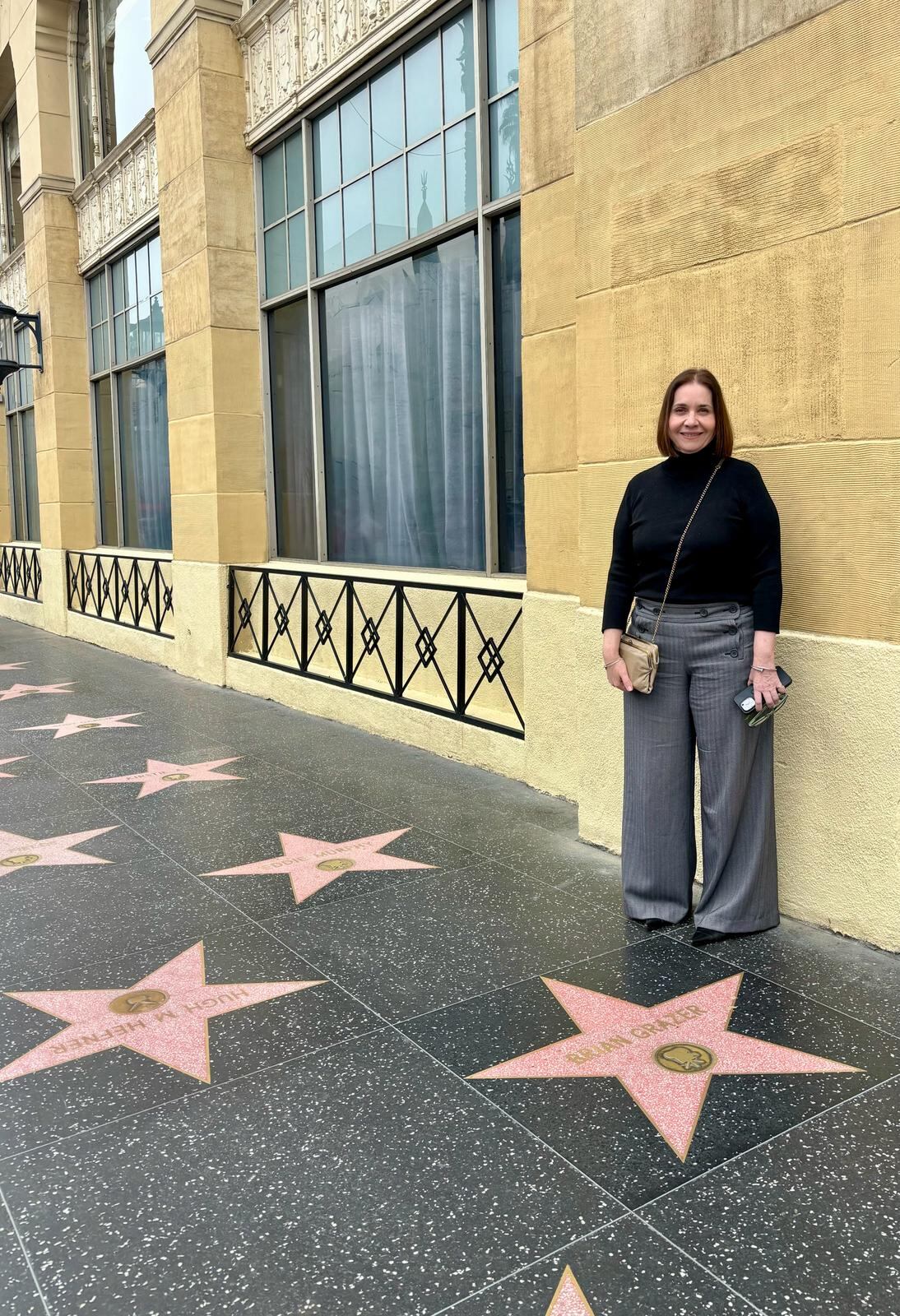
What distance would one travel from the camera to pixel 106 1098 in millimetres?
3197

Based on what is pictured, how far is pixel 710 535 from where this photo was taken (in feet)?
13.2

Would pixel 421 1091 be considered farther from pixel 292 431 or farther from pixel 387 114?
pixel 292 431

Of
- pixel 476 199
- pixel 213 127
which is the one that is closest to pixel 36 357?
pixel 213 127

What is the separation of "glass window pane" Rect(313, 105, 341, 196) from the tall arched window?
13.8ft

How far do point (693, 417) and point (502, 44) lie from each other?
170 inches

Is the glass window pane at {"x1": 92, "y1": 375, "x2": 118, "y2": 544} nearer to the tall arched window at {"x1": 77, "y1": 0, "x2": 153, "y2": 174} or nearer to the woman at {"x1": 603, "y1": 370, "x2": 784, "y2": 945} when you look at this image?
the tall arched window at {"x1": 77, "y1": 0, "x2": 153, "y2": 174}

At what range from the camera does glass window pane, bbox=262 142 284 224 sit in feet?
32.3

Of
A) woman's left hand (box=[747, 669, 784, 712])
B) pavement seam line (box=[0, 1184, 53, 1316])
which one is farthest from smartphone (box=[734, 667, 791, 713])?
pavement seam line (box=[0, 1184, 53, 1316])

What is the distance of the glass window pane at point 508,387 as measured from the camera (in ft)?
23.7

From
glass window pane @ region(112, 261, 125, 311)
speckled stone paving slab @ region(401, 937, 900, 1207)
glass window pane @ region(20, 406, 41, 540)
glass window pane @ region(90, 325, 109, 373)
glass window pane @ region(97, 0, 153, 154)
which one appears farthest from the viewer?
glass window pane @ region(20, 406, 41, 540)

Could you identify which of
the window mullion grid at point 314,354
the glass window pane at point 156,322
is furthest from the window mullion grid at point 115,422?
the window mullion grid at point 314,354

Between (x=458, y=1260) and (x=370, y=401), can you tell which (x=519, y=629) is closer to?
(x=370, y=401)

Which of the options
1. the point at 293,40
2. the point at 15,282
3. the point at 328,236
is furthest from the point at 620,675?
the point at 15,282

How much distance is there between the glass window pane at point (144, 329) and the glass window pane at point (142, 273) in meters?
0.10
